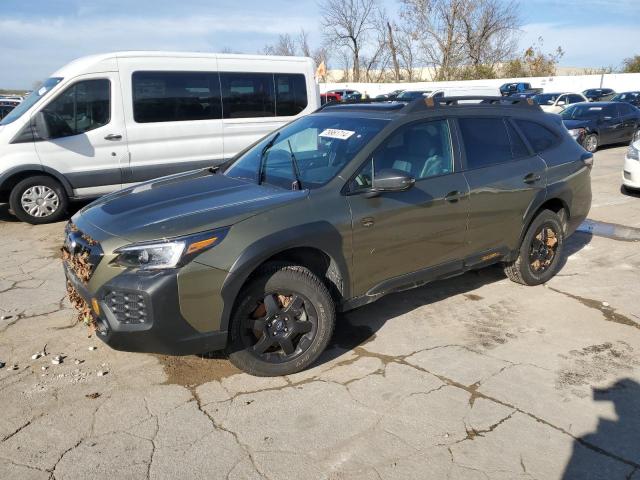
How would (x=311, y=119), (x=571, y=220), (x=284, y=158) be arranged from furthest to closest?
(x=571, y=220) < (x=311, y=119) < (x=284, y=158)

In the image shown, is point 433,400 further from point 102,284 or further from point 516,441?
point 102,284

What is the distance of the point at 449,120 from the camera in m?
4.30

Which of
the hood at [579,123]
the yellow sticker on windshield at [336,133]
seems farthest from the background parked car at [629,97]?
the yellow sticker on windshield at [336,133]

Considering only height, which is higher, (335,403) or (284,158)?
(284,158)

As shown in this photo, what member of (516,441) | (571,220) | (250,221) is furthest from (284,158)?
(571,220)

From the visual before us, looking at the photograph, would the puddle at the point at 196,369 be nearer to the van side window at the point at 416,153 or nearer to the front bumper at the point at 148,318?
the front bumper at the point at 148,318

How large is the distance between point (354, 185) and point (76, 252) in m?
1.86

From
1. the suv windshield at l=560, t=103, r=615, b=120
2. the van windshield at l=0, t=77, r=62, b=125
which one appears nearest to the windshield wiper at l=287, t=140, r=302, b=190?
the van windshield at l=0, t=77, r=62, b=125

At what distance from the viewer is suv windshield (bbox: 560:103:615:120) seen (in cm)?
1550

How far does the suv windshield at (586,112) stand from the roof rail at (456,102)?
11880mm

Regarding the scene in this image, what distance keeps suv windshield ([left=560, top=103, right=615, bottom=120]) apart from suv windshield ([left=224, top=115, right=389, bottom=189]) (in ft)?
44.3

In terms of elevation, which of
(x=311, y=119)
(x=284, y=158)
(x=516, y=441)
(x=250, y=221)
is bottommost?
(x=516, y=441)

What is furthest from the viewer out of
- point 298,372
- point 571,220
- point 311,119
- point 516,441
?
point 571,220

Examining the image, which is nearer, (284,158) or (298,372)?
(298,372)
